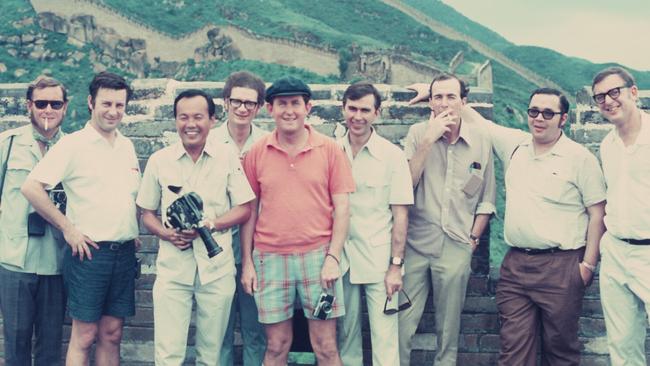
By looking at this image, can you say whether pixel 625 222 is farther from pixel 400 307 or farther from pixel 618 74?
pixel 400 307

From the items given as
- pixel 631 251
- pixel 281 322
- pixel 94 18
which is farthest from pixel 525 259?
pixel 94 18

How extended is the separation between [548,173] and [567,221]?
11.5 inches

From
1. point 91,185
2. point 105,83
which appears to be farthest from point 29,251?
point 105,83

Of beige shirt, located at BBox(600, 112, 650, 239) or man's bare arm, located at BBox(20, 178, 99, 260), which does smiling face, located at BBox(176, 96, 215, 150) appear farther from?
beige shirt, located at BBox(600, 112, 650, 239)

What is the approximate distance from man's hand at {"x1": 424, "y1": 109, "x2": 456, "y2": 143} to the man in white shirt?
1.08 m

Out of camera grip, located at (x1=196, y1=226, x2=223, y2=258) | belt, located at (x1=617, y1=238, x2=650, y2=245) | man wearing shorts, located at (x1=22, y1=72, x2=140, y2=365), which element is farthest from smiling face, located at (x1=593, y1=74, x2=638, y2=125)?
man wearing shorts, located at (x1=22, y1=72, x2=140, y2=365)

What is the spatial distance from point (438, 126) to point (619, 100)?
3.23 feet

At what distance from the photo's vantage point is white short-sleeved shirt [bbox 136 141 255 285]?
13.0 feet

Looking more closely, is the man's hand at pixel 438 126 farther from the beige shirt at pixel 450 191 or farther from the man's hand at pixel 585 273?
the man's hand at pixel 585 273

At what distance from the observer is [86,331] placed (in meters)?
4.07

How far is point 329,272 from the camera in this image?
383 cm

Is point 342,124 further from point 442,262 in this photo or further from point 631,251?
point 631,251

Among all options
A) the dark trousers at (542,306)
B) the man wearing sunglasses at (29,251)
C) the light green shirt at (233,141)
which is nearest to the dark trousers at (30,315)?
the man wearing sunglasses at (29,251)

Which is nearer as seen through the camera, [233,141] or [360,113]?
[360,113]
